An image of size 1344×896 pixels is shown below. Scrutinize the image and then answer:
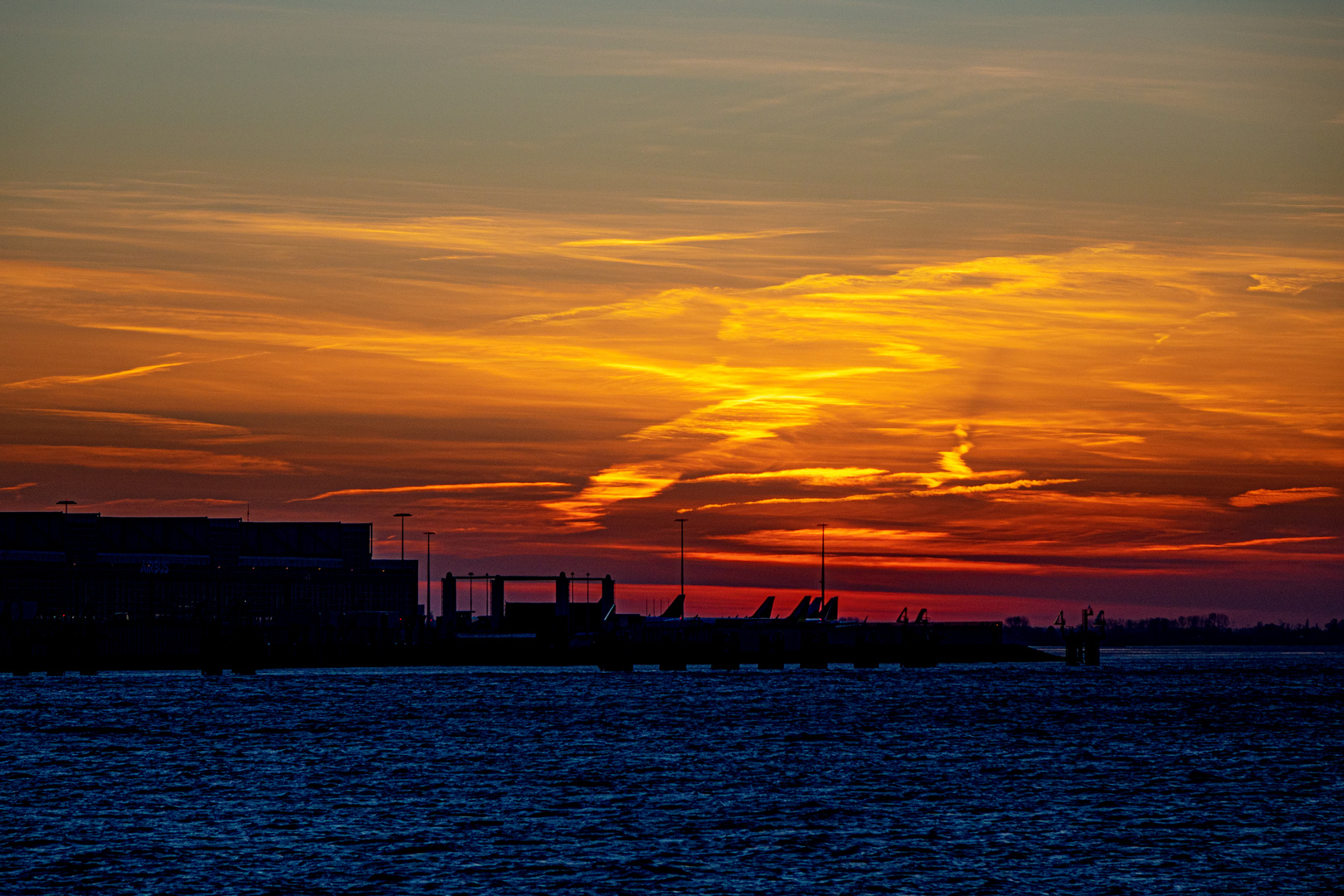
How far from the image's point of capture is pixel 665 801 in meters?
67.2

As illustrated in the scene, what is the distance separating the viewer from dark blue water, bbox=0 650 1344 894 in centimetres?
4909

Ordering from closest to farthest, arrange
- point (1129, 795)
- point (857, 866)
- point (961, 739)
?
1. point (857, 866)
2. point (1129, 795)
3. point (961, 739)

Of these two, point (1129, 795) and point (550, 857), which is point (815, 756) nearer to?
point (1129, 795)

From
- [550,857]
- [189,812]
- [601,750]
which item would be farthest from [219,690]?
[550,857]

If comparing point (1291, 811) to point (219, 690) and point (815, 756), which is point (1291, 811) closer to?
point (815, 756)

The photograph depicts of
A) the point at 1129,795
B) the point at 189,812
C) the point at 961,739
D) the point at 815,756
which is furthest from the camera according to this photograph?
the point at 961,739

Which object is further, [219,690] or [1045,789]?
[219,690]

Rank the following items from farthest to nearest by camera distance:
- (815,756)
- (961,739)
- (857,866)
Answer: (961,739)
(815,756)
(857,866)

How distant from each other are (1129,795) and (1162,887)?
916 inches

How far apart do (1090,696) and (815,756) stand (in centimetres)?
8219

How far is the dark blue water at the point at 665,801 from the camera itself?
49.1m

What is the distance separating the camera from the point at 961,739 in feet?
328

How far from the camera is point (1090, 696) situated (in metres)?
162

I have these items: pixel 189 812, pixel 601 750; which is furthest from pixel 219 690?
pixel 189 812
